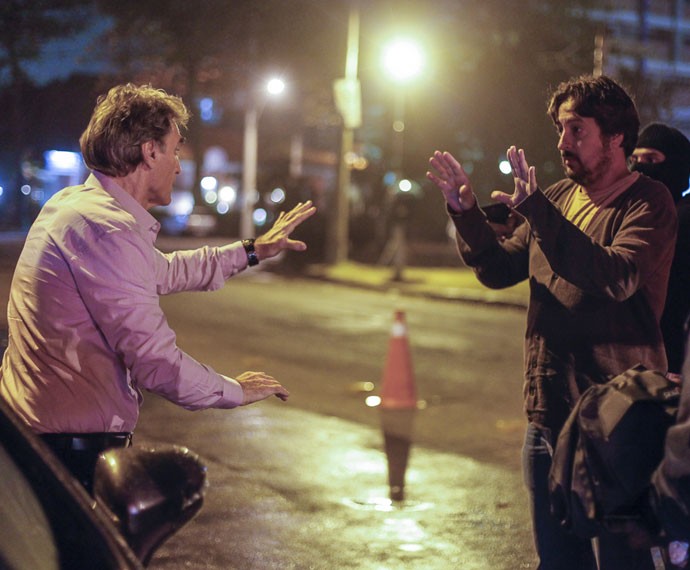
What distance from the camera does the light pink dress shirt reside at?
294 centimetres

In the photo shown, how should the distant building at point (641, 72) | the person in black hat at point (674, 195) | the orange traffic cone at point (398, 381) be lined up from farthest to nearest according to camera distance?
1. the distant building at point (641, 72)
2. the orange traffic cone at point (398, 381)
3. the person in black hat at point (674, 195)

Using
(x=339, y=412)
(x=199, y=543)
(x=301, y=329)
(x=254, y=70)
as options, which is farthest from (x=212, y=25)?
(x=254, y=70)

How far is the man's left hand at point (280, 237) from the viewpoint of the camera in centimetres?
361

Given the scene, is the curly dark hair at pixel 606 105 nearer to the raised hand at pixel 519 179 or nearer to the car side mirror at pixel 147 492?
the raised hand at pixel 519 179

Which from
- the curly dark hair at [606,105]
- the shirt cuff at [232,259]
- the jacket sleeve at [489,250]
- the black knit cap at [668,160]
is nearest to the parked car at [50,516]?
the shirt cuff at [232,259]

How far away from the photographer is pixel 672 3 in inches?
2862

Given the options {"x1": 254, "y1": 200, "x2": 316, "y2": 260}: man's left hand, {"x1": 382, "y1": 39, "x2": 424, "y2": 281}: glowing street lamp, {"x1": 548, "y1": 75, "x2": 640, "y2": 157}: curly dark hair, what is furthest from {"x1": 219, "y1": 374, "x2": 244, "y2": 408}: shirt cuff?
{"x1": 382, "y1": 39, "x2": 424, "y2": 281}: glowing street lamp

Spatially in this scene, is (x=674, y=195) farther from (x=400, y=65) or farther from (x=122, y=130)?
(x=400, y=65)

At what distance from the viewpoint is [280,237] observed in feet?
12.0

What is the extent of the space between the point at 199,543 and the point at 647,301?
114 inches

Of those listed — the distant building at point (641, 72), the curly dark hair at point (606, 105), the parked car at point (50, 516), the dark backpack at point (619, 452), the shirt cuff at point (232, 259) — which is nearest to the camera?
the parked car at point (50, 516)

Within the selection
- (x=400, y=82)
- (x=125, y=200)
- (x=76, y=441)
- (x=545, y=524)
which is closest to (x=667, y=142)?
(x=545, y=524)

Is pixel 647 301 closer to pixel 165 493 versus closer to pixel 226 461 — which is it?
pixel 165 493

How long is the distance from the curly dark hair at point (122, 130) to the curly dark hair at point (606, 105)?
126 cm
